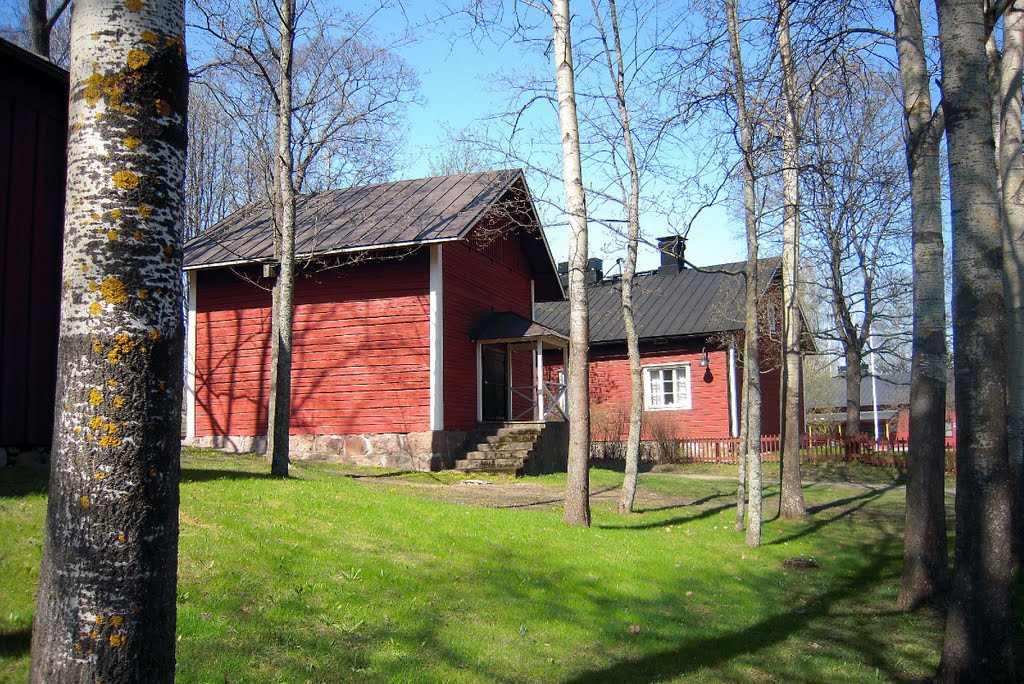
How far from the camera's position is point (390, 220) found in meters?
18.5

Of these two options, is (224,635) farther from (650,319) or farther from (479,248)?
(650,319)

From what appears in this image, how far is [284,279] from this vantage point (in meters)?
12.5

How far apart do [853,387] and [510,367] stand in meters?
12.4

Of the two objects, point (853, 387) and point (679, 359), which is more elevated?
point (679, 359)

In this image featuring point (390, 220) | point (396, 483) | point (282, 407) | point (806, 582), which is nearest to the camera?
point (806, 582)

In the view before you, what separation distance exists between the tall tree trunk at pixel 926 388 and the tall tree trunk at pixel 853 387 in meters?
18.2

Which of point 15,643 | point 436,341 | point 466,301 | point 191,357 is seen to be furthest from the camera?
point 191,357

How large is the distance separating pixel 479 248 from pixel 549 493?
6.45 m

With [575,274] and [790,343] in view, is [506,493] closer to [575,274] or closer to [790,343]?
[575,274]

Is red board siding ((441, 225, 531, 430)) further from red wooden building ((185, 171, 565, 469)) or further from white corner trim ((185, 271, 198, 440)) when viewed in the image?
white corner trim ((185, 271, 198, 440))

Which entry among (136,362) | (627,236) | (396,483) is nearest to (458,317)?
(396,483)

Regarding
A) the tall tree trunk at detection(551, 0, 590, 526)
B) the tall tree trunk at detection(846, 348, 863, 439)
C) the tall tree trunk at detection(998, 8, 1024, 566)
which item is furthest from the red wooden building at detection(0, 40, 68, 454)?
the tall tree trunk at detection(846, 348, 863, 439)

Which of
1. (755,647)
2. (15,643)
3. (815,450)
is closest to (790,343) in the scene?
(755,647)

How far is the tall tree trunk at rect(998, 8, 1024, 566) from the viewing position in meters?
9.88
